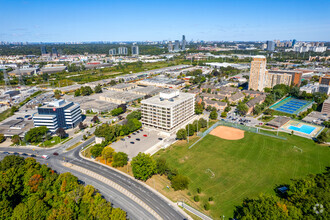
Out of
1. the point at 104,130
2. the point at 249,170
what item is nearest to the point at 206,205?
the point at 249,170

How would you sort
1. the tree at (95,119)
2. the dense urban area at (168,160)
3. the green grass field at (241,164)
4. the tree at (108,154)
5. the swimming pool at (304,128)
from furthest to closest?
the tree at (95,119)
the swimming pool at (304,128)
the tree at (108,154)
the green grass field at (241,164)
the dense urban area at (168,160)

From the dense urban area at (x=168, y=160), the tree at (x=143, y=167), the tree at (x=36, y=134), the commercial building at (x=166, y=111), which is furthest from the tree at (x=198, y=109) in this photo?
the tree at (x=36, y=134)

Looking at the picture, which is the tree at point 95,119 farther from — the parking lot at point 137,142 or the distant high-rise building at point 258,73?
the distant high-rise building at point 258,73

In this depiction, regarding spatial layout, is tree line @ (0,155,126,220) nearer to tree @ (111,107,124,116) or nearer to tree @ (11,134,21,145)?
tree @ (11,134,21,145)

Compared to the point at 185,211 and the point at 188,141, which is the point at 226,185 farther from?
the point at 188,141

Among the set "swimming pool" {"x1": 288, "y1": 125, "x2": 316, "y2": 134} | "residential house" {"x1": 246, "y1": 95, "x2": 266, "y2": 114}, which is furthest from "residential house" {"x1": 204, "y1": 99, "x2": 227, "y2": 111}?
"swimming pool" {"x1": 288, "y1": 125, "x2": 316, "y2": 134}

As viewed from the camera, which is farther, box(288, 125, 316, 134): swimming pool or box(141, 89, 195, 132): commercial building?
box(288, 125, 316, 134): swimming pool

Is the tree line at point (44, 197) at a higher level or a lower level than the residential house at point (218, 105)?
lower
